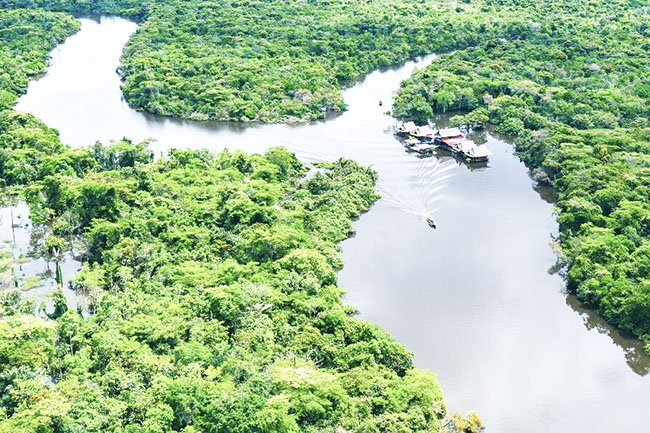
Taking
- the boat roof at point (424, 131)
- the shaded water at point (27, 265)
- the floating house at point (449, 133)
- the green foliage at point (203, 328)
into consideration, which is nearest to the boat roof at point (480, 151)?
the floating house at point (449, 133)

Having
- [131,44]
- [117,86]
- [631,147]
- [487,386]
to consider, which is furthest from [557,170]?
[131,44]

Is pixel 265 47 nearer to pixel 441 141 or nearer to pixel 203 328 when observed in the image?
pixel 441 141

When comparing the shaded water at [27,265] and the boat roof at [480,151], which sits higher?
the boat roof at [480,151]

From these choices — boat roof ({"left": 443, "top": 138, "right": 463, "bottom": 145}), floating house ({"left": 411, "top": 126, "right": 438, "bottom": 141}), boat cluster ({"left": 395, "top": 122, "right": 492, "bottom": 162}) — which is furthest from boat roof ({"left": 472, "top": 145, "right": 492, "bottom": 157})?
floating house ({"left": 411, "top": 126, "right": 438, "bottom": 141})

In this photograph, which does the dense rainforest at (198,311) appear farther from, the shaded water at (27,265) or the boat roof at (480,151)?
the boat roof at (480,151)

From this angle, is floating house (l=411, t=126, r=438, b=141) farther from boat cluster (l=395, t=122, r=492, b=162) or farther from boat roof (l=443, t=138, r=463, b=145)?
boat roof (l=443, t=138, r=463, b=145)

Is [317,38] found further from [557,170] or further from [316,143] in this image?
[557,170]

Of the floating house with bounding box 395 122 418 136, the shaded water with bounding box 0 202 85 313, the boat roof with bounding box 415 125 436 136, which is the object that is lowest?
the shaded water with bounding box 0 202 85 313
